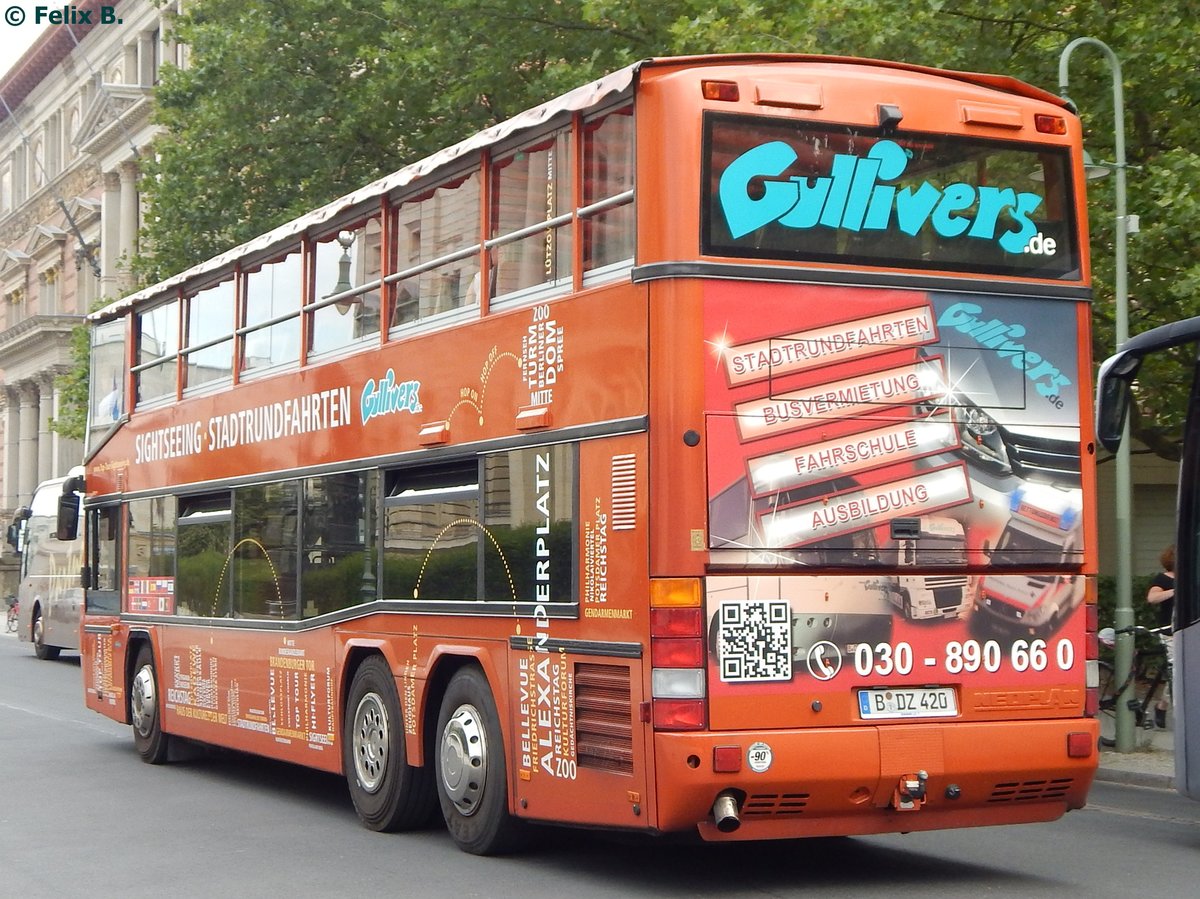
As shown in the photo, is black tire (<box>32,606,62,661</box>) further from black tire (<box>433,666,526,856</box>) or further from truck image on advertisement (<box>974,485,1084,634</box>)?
truck image on advertisement (<box>974,485,1084,634</box>)

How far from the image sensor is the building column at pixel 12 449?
70125 mm

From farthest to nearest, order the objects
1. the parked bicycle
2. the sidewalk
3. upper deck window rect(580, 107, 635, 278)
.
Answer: the parked bicycle, the sidewalk, upper deck window rect(580, 107, 635, 278)

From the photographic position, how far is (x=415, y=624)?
1061cm

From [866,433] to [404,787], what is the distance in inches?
147

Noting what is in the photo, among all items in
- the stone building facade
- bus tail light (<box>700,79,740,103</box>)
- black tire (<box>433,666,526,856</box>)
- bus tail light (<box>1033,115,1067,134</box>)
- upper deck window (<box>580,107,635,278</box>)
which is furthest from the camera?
the stone building facade

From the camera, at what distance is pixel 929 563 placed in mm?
8688

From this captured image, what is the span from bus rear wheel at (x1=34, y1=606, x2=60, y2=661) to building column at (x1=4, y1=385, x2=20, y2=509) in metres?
37.1

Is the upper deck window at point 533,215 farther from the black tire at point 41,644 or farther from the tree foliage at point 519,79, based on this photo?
the black tire at point 41,644

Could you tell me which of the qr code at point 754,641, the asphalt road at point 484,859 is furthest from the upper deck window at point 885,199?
the asphalt road at point 484,859

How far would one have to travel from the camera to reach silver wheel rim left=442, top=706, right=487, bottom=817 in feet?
32.0

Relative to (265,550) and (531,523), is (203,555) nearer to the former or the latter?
(265,550)

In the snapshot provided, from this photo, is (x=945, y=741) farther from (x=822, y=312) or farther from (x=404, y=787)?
(x=404, y=787)

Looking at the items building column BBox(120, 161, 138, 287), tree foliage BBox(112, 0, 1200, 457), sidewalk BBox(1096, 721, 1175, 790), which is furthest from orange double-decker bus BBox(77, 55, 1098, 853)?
building column BBox(120, 161, 138, 287)

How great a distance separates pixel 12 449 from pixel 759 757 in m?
67.7
